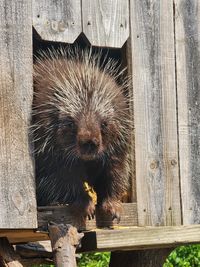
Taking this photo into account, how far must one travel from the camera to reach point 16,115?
5676mm

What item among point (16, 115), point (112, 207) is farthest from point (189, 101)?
point (16, 115)

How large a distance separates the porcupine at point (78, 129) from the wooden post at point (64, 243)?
457 millimetres

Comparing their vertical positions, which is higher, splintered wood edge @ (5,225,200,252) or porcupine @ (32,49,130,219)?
porcupine @ (32,49,130,219)

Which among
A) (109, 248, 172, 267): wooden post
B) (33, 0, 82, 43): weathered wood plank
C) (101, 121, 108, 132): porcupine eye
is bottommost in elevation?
(109, 248, 172, 267): wooden post

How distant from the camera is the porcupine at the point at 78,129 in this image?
594cm

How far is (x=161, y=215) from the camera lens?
6.39m

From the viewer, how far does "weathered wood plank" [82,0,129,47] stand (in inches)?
240

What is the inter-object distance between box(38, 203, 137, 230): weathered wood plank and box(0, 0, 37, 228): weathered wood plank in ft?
0.52

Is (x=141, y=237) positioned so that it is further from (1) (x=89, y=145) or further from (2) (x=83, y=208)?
(1) (x=89, y=145)

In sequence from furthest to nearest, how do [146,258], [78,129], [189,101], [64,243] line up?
[146,258]
[189,101]
[78,129]
[64,243]

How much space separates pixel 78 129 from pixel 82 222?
54 cm

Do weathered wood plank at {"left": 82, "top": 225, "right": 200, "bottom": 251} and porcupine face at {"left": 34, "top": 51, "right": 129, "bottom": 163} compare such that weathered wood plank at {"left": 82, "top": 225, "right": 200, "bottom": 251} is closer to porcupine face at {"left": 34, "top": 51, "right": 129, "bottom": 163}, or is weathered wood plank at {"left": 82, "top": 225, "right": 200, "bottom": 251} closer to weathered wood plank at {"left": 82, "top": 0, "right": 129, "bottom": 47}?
porcupine face at {"left": 34, "top": 51, "right": 129, "bottom": 163}

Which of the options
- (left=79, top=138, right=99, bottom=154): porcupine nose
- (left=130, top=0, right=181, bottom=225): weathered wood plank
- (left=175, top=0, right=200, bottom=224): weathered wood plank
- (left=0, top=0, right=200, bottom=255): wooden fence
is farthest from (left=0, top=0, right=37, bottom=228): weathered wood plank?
(left=175, top=0, right=200, bottom=224): weathered wood plank

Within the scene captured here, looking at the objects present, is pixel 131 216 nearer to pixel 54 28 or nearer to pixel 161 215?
pixel 161 215
